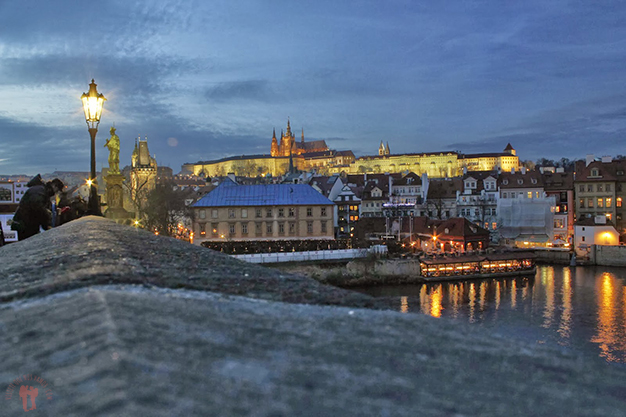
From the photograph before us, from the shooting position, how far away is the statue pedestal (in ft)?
50.4

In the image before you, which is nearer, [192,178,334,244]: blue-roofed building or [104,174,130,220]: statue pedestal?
[104,174,130,220]: statue pedestal

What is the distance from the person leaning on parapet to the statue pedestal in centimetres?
437

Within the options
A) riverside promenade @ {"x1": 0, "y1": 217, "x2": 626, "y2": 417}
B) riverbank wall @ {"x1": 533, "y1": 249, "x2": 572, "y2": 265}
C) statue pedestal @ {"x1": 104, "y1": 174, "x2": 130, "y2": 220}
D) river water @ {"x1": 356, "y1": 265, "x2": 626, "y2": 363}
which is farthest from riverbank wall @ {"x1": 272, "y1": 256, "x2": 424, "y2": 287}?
riverside promenade @ {"x1": 0, "y1": 217, "x2": 626, "y2": 417}

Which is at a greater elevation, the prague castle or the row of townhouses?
the prague castle

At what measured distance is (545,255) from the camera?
54.9 metres

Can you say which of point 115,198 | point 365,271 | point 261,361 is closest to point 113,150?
point 115,198

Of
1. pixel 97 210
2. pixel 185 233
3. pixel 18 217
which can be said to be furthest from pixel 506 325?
pixel 185 233

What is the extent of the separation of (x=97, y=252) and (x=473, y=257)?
44.8m


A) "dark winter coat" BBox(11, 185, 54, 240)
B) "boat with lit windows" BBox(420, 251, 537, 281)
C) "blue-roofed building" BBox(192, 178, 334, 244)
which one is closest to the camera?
"dark winter coat" BBox(11, 185, 54, 240)

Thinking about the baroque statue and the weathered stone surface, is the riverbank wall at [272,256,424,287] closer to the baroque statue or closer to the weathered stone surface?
the baroque statue

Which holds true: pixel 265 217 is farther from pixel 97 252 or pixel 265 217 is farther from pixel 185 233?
pixel 97 252

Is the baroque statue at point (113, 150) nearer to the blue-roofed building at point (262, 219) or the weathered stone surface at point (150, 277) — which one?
the weathered stone surface at point (150, 277)

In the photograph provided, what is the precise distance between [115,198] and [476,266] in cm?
3530

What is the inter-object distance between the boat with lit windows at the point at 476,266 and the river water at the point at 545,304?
1065 mm
